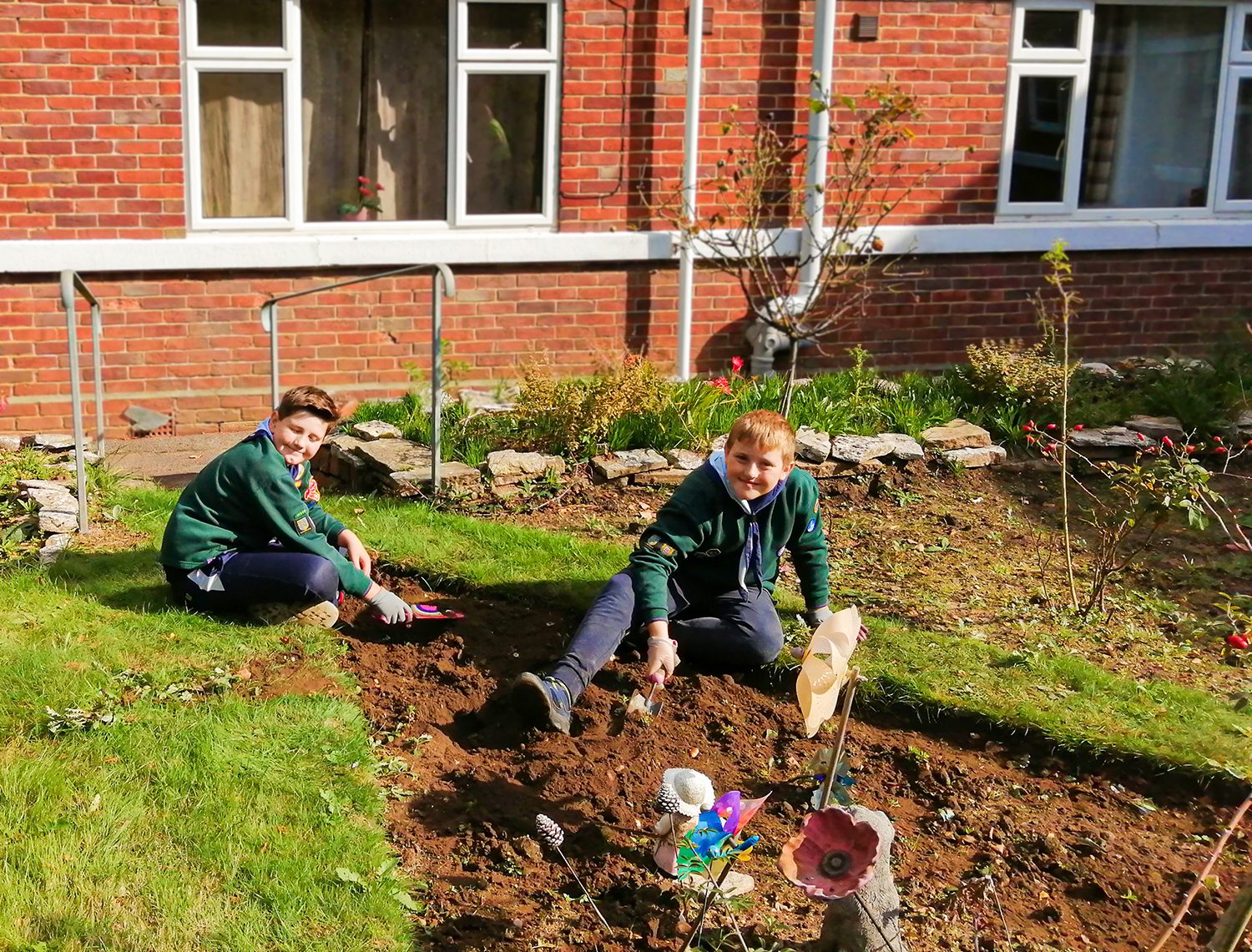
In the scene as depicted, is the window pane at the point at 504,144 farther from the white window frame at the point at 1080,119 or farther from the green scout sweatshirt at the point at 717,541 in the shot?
the green scout sweatshirt at the point at 717,541

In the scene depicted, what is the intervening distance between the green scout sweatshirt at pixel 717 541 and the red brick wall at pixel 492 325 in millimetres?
3604

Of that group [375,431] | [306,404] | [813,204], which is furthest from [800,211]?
[306,404]

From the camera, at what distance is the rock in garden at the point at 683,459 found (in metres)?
7.38

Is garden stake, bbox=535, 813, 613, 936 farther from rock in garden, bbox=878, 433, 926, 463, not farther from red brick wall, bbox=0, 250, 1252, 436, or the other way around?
A: red brick wall, bbox=0, 250, 1252, 436

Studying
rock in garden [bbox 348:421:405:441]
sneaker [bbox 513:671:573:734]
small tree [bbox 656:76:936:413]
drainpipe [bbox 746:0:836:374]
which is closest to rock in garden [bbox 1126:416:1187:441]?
small tree [bbox 656:76:936:413]

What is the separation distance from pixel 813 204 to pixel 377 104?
2.84m

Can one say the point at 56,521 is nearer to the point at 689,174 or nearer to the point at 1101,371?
the point at 689,174

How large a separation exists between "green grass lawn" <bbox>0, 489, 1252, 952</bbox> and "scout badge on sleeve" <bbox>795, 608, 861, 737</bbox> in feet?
3.75

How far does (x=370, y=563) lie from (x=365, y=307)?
3309 millimetres

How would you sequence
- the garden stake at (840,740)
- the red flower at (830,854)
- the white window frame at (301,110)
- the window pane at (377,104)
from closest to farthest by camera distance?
1. the red flower at (830,854)
2. the garden stake at (840,740)
3. the white window frame at (301,110)
4. the window pane at (377,104)

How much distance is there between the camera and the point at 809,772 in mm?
4473

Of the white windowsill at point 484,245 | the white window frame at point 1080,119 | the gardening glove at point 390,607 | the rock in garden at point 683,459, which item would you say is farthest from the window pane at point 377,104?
the gardening glove at point 390,607

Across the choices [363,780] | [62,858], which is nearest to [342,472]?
[363,780]

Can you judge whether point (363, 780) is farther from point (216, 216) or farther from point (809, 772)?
point (216, 216)
